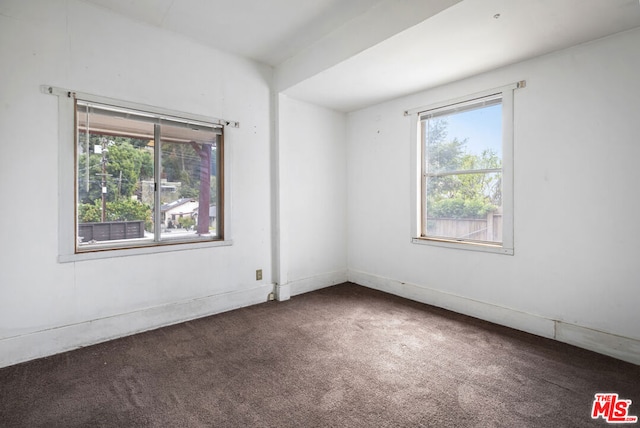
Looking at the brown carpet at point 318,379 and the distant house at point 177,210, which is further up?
the distant house at point 177,210

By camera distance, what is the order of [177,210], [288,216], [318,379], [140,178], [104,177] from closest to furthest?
[318,379] → [104,177] → [140,178] → [177,210] → [288,216]

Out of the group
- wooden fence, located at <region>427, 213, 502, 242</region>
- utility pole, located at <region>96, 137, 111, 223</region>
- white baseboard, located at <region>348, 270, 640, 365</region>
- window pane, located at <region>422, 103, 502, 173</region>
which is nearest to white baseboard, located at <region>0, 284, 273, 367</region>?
utility pole, located at <region>96, 137, 111, 223</region>

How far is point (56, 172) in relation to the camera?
8.22 ft

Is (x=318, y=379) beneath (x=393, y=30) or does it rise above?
beneath

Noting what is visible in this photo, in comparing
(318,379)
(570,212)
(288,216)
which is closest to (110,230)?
(288,216)

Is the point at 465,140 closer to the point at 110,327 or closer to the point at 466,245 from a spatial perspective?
the point at 466,245

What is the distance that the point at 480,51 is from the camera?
2693 millimetres

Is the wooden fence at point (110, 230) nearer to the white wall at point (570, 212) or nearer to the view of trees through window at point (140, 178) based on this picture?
the view of trees through window at point (140, 178)

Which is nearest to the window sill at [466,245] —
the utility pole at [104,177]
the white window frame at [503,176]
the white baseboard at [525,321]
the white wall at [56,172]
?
the white window frame at [503,176]

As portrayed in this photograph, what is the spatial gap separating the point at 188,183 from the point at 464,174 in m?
3.04

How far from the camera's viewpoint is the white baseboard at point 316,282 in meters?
4.12

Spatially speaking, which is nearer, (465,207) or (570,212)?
(570,212)

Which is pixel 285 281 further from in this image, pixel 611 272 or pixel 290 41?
pixel 611 272

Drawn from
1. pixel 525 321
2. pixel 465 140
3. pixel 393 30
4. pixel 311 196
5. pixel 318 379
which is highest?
pixel 393 30
